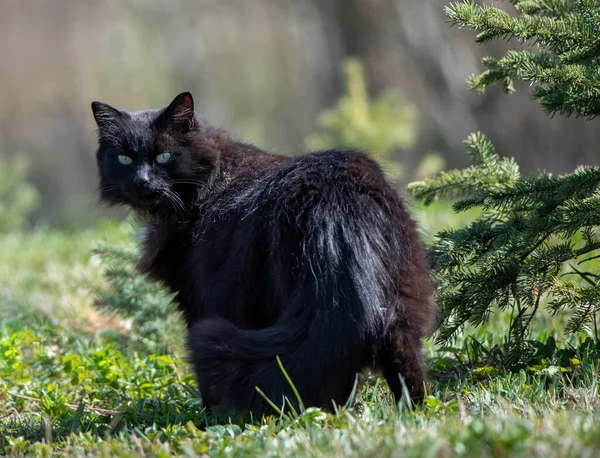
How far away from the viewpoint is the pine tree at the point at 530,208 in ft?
9.73

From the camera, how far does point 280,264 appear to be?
9.69 ft

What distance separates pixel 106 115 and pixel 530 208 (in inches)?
87.1

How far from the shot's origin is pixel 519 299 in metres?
3.30

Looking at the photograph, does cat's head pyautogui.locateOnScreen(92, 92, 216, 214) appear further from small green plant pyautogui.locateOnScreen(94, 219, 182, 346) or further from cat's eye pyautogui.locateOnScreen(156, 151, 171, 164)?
small green plant pyautogui.locateOnScreen(94, 219, 182, 346)

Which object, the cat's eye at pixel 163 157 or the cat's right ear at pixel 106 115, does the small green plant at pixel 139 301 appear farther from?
the cat's eye at pixel 163 157

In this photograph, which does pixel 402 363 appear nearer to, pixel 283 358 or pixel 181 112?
pixel 283 358

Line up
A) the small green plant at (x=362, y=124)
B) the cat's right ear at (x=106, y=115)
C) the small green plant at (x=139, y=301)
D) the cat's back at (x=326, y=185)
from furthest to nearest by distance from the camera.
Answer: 1. the small green plant at (x=362, y=124)
2. the small green plant at (x=139, y=301)
3. the cat's right ear at (x=106, y=115)
4. the cat's back at (x=326, y=185)

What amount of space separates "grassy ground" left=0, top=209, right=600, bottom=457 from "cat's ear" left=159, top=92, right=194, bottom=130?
1337mm

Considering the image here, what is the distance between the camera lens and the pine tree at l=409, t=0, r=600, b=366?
2.96 metres

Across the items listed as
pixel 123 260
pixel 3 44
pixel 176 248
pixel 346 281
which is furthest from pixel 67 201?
pixel 346 281

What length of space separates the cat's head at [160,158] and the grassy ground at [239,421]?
0.96 metres

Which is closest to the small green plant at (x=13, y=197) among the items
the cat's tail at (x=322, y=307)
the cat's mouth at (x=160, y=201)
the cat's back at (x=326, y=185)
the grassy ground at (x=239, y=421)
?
the grassy ground at (x=239, y=421)

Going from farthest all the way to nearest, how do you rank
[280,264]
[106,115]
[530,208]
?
[106,115]
[530,208]
[280,264]

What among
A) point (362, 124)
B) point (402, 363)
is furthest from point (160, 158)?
point (362, 124)
